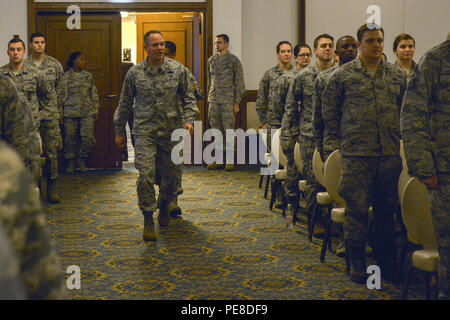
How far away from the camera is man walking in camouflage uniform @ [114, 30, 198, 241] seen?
5004 millimetres

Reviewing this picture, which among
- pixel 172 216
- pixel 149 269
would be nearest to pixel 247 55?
pixel 172 216

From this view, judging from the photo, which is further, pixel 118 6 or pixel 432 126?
pixel 118 6

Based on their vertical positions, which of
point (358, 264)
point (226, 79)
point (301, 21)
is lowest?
point (358, 264)

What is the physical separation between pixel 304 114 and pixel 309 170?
53cm

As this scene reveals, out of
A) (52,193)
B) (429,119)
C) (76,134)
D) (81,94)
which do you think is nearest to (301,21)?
(81,94)

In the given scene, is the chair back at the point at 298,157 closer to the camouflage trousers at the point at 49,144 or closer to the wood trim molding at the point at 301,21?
the camouflage trousers at the point at 49,144

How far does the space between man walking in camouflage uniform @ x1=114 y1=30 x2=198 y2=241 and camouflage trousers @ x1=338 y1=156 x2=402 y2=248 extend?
170 cm

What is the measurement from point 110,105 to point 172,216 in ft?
13.0

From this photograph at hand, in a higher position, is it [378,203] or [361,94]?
[361,94]

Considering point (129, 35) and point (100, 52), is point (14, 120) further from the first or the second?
point (129, 35)

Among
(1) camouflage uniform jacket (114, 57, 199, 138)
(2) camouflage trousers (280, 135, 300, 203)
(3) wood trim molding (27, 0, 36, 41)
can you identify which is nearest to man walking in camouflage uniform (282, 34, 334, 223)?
(2) camouflage trousers (280, 135, 300, 203)

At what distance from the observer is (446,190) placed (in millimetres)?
2914

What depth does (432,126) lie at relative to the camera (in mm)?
2990

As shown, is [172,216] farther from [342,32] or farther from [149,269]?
[342,32]
